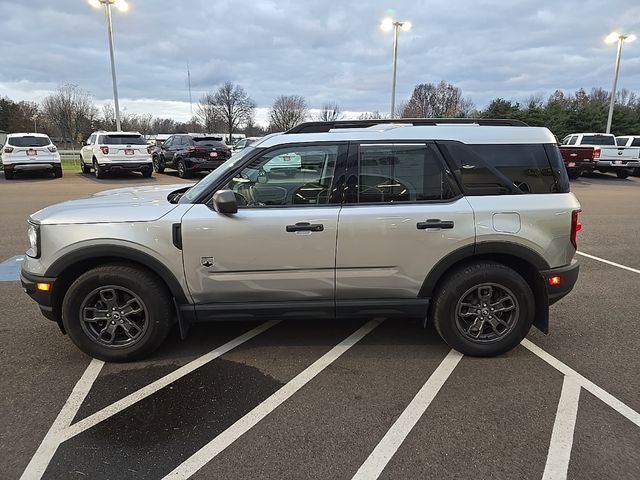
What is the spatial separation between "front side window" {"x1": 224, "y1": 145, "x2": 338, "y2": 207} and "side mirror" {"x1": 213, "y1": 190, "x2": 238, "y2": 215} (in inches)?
6.9

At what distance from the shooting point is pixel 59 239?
356 cm

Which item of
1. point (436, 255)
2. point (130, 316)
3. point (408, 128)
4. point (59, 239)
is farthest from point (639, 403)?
point (59, 239)

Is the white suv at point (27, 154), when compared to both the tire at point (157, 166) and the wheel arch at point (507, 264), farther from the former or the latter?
the wheel arch at point (507, 264)

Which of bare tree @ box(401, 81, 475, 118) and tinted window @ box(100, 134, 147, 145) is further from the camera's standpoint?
bare tree @ box(401, 81, 475, 118)

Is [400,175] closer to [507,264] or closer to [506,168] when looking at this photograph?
[506,168]

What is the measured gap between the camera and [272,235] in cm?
359

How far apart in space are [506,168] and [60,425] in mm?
3635

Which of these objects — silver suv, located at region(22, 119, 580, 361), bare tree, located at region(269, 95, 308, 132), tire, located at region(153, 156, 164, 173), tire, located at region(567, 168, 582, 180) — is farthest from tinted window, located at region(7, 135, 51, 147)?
bare tree, located at region(269, 95, 308, 132)

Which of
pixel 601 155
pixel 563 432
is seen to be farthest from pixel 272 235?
pixel 601 155

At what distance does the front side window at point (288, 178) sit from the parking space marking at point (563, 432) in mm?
2170

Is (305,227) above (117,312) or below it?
above

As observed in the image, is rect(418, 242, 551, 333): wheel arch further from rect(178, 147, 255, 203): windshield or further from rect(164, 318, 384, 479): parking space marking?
rect(178, 147, 255, 203): windshield

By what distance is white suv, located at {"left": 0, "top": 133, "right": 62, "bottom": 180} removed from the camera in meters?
17.8

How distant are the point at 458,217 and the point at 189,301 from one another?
2.18 metres
